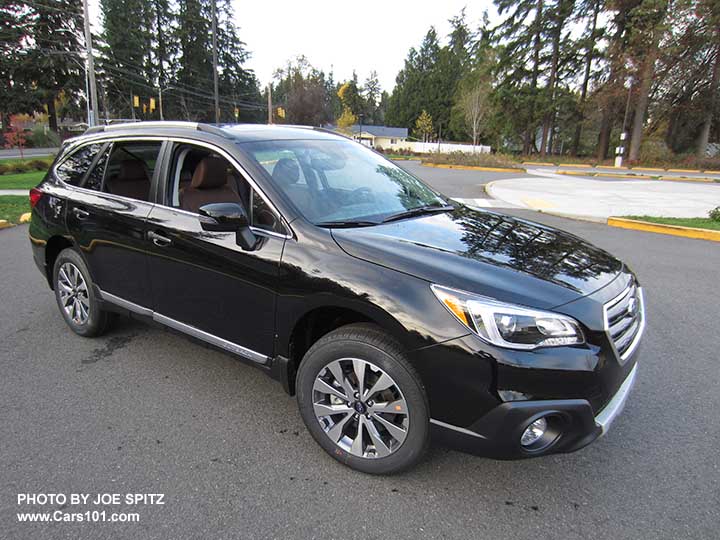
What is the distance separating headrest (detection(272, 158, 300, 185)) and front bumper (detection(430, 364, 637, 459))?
64.9 inches

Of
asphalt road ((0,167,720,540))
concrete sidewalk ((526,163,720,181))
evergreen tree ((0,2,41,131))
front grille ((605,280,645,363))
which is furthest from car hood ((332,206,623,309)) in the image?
evergreen tree ((0,2,41,131))

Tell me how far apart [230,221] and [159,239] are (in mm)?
840

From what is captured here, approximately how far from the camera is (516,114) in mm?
46844

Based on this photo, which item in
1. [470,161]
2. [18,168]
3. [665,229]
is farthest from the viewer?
[470,161]

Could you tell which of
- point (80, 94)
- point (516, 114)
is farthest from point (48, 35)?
point (516, 114)

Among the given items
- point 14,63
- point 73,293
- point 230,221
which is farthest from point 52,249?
point 14,63

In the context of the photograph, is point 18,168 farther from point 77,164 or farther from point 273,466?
point 273,466

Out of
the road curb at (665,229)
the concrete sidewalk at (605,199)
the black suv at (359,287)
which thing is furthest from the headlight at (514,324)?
the concrete sidewalk at (605,199)

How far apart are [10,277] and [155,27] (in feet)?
240

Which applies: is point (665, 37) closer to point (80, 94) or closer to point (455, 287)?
point (455, 287)

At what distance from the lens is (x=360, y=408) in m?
2.47

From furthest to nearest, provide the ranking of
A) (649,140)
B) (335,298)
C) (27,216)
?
(649,140) → (27,216) → (335,298)

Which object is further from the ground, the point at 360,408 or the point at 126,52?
the point at 126,52

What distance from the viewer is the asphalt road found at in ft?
7.24
